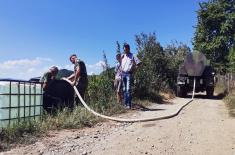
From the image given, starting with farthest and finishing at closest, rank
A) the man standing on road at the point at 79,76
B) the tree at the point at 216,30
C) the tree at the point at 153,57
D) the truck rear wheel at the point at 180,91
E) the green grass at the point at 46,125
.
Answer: the tree at the point at 216,30 → the truck rear wheel at the point at 180,91 → the tree at the point at 153,57 → the man standing on road at the point at 79,76 → the green grass at the point at 46,125

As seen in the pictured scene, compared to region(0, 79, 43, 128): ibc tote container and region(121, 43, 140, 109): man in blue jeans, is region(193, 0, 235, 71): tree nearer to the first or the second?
region(121, 43, 140, 109): man in blue jeans

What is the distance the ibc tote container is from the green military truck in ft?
44.3

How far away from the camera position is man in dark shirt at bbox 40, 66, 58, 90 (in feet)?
Answer: 35.0

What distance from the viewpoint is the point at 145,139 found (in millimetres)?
7453

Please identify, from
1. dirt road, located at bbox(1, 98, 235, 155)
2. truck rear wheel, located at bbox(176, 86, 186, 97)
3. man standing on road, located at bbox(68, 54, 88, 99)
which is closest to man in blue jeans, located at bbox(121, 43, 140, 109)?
man standing on road, located at bbox(68, 54, 88, 99)

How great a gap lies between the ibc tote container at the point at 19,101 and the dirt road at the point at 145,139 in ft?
3.47

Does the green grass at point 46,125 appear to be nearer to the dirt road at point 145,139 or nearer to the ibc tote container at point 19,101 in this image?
the dirt road at point 145,139

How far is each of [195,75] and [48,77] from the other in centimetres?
1328

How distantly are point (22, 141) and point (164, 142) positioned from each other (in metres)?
2.35

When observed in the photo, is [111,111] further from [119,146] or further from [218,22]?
[218,22]

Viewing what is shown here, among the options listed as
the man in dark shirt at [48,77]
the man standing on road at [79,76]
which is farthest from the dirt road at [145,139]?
the man standing on road at [79,76]

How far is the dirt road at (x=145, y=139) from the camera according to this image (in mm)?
6539

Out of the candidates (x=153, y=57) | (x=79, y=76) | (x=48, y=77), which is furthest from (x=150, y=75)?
(x=48, y=77)

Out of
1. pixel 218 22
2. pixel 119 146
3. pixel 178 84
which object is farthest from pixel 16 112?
pixel 218 22
